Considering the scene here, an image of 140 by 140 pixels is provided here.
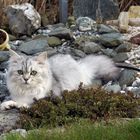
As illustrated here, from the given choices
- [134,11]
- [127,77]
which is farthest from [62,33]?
[127,77]

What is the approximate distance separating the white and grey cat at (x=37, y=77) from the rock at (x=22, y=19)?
10.4 feet

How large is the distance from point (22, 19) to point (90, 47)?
1.83 meters

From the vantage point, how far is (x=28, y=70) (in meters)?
7.13

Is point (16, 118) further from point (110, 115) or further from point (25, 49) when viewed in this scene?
point (25, 49)

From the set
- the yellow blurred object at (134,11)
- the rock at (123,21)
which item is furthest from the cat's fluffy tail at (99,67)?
the yellow blurred object at (134,11)

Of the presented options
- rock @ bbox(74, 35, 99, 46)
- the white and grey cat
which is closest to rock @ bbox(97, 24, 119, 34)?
rock @ bbox(74, 35, 99, 46)

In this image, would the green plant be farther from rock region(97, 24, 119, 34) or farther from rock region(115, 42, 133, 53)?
rock region(97, 24, 119, 34)

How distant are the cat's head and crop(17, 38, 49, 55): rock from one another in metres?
2.46

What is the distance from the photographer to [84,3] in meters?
11.8

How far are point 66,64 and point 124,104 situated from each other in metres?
1.37

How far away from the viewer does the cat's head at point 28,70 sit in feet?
23.4

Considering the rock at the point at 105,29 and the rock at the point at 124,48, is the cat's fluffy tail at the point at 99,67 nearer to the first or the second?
the rock at the point at 124,48

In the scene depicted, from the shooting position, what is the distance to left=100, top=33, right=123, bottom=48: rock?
10023 mm

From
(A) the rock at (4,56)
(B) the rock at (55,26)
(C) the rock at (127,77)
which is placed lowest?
(B) the rock at (55,26)
